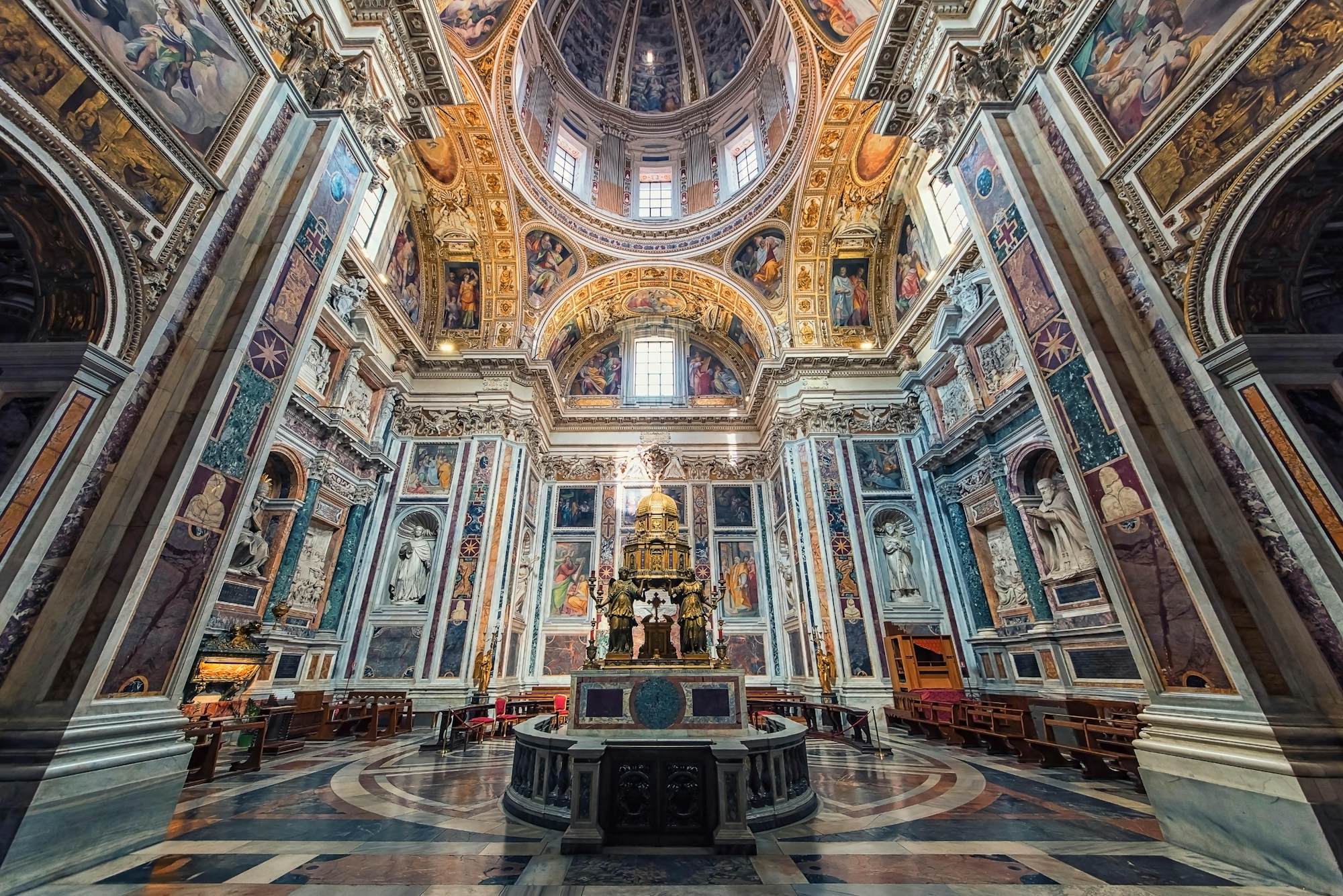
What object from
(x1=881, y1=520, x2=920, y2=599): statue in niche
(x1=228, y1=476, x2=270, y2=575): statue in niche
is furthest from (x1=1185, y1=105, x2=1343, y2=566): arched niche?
Result: (x1=228, y1=476, x2=270, y2=575): statue in niche

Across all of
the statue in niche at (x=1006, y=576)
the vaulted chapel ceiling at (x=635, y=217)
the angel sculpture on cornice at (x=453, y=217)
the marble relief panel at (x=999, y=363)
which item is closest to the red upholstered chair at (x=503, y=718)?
the vaulted chapel ceiling at (x=635, y=217)

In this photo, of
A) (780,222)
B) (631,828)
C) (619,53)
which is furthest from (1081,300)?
(619,53)

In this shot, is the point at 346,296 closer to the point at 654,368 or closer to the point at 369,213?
the point at 369,213

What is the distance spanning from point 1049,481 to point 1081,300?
6877 millimetres

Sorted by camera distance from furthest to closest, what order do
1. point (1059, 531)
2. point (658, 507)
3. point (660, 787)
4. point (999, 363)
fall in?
1. point (999, 363)
2. point (1059, 531)
3. point (658, 507)
4. point (660, 787)

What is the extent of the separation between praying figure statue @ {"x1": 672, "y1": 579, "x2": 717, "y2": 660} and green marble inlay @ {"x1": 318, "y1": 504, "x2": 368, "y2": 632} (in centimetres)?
945

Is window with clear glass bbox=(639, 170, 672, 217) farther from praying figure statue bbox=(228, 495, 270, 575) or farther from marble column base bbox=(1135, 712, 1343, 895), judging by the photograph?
marble column base bbox=(1135, 712, 1343, 895)

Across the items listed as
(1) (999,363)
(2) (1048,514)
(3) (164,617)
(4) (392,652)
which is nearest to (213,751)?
(3) (164,617)

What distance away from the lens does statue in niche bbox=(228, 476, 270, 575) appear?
392 inches

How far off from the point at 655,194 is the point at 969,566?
16892 millimetres

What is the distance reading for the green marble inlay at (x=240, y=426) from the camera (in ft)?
16.6

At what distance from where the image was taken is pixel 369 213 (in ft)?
44.0

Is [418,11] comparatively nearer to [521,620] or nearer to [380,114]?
[380,114]

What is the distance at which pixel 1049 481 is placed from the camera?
34.9ft
